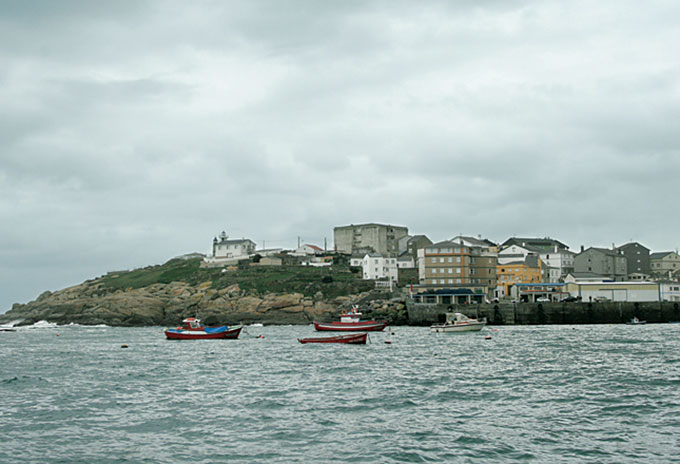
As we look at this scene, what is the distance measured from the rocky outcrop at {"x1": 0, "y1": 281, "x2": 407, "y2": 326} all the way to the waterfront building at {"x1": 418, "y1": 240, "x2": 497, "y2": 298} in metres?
17.1

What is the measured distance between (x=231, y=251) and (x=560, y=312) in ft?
279

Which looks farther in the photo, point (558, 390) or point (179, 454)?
point (558, 390)

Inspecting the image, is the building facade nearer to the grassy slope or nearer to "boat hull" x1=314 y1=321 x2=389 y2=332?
the grassy slope

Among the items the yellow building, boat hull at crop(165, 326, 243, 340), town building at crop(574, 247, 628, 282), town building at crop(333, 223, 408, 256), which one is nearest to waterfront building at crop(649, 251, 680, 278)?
town building at crop(574, 247, 628, 282)

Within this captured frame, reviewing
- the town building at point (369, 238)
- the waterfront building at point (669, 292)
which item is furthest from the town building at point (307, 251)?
the waterfront building at point (669, 292)

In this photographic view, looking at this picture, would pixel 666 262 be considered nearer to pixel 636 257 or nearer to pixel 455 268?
pixel 636 257

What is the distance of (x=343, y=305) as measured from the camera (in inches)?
4594

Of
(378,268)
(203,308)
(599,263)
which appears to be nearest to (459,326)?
(203,308)

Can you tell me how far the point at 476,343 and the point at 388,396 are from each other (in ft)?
114

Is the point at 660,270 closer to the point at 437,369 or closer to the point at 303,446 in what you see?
the point at 437,369

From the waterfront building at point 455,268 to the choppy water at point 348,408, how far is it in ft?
252

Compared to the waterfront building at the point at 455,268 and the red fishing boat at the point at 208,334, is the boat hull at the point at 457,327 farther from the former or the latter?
the waterfront building at the point at 455,268

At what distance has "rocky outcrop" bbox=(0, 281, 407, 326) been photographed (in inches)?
4446

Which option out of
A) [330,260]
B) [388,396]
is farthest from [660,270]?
[388,396]
